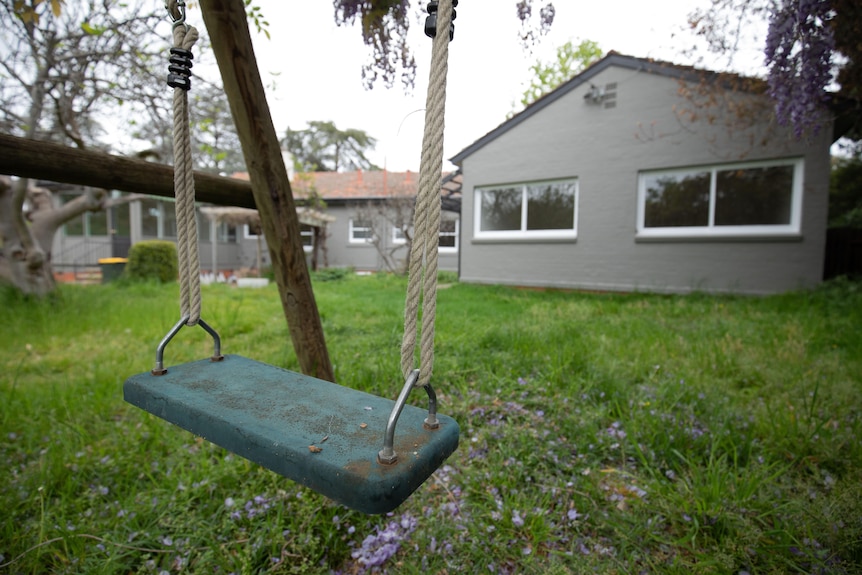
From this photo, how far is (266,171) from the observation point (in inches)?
63.1

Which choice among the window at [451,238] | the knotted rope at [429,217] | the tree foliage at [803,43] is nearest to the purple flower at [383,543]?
the knotted rope at [429,217]

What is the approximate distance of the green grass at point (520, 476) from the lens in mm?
1356

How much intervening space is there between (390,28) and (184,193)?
4.06 ft

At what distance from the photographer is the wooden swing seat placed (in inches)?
28.6

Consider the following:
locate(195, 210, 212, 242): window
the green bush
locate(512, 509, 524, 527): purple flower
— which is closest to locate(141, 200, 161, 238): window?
locate(195, 210, 212, 242): window

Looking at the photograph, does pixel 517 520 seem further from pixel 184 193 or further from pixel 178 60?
pixel 178 60

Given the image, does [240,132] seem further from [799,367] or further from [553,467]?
[799,367]

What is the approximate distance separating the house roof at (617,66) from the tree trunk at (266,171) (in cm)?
450

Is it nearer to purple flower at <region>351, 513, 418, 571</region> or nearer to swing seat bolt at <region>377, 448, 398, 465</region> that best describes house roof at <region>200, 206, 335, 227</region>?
purple flower at <region>351, 513, 418, 571</region>

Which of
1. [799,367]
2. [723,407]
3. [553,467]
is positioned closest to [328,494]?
[553,467]

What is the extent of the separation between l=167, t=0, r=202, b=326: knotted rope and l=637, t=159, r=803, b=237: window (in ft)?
25.0

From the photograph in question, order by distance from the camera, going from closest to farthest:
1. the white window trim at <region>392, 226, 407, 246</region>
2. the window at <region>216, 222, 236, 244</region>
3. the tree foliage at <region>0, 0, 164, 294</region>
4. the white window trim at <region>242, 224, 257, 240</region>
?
the tree foliage at <region>0, 0, 164, 294</region> → the white window trim at <region>392, 226, 407, 246</region> → the window at <region>216, 222, 236, 244</region> → the white window trim at <region>242, 224, 257, 240</region>

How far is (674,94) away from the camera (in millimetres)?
6883

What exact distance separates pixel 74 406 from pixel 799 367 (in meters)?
4.76
